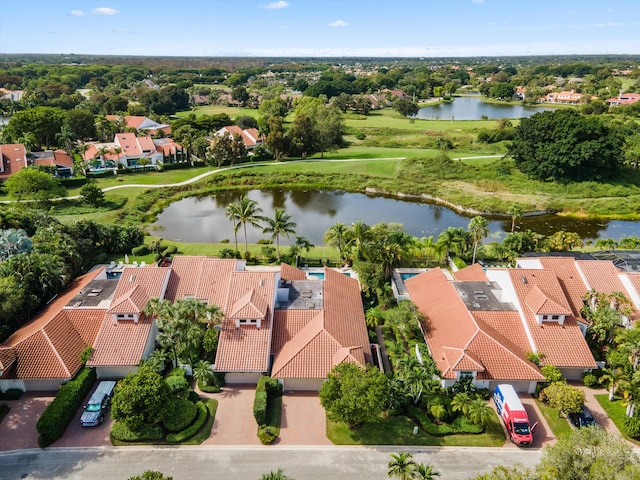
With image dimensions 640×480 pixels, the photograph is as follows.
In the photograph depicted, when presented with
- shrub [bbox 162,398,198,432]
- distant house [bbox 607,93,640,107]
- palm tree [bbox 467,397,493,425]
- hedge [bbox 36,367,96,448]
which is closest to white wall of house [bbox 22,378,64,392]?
hedge [bbox 36,367,96,448]

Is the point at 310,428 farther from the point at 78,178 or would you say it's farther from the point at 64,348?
the point at 78,178

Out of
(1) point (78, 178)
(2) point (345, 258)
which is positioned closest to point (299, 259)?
(2) point (345, 258)

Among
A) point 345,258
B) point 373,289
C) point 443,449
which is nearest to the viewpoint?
point 443,449

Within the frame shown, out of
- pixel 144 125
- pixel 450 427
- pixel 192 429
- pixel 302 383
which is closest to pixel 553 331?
pixel 450 427

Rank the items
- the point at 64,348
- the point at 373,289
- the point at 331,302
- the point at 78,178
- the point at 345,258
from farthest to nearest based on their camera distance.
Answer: the point at 78,178, the point at 345,258, the point at 373,289, the point at 331,302, the point at 64,348

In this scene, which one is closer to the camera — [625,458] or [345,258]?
[625,458]

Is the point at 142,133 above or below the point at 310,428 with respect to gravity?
above

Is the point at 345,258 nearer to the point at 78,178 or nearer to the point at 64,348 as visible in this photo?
the point at 64,348

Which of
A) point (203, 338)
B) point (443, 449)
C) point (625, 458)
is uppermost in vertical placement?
point (625, 458)
